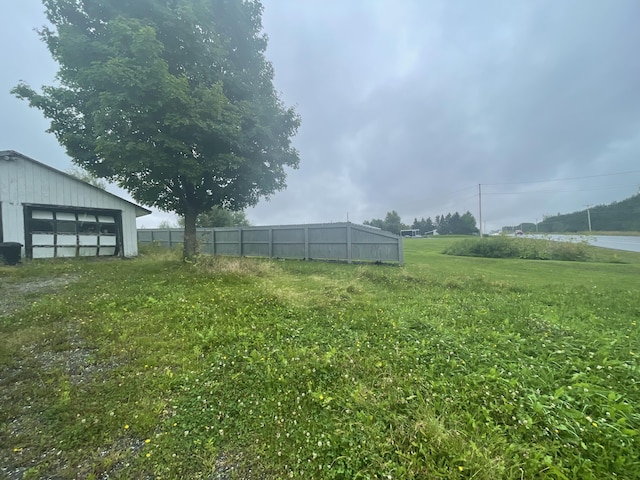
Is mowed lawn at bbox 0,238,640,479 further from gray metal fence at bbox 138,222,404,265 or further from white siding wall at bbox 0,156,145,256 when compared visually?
white siding wall at bbox 0,156,145,256

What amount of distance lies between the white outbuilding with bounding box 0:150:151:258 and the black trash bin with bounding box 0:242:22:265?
1.32 m

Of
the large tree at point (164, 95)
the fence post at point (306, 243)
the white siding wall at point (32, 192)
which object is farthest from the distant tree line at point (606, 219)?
the white siding wall at point (32, 192)

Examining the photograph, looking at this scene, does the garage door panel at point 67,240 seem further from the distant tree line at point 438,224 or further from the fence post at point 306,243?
the distant tree line at point 438,224

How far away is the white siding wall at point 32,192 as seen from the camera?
9367 mm

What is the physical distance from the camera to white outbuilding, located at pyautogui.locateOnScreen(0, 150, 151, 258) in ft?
31.1

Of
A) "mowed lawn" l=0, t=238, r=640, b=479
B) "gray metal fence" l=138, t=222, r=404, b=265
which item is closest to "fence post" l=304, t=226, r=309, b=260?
"gray metal fence" l=138, t=222, r=404, b=265

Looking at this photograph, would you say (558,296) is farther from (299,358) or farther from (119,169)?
(119,169)

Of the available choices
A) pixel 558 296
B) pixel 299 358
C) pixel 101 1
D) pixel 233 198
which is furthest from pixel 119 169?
pixel 558 296

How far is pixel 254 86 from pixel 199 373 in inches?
391

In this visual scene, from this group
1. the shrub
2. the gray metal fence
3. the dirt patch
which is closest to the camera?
the dirt patch

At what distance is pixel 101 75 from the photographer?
6.56 meters

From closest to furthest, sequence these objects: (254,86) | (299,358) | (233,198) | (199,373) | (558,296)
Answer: (199,373)
(299,358)
(558,296)
(254,86)
(233,198)

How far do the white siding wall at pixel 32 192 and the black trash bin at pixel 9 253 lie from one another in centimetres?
137

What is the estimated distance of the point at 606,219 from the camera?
3725cm
